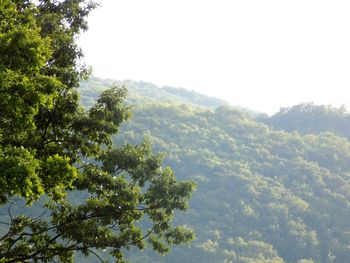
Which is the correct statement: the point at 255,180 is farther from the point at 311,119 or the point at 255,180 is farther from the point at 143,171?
the point at 143,171

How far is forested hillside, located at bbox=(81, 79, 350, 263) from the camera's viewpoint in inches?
4097

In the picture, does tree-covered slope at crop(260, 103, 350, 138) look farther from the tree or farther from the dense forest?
the tree

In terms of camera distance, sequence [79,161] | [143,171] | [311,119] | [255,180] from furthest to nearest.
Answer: [311,119] → [255,180] → [143,171] → [79,161]

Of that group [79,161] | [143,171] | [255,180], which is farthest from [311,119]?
[79,161]

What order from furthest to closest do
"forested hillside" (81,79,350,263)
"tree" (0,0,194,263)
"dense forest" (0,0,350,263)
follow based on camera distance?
1. "forested hillside" (81,79,350,263)
2. "tree" (0,0,194,263)
3. "dense forest" (0,0,350,263)

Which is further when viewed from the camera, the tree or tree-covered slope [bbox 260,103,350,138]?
tree-covered slope [bbox 260,103,350,138]

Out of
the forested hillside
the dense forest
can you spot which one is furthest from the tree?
the forested hillside

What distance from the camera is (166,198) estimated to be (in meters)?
14.9

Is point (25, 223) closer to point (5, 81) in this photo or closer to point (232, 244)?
point (5, 81)

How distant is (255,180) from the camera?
428 feet

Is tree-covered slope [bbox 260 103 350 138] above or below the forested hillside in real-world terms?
above

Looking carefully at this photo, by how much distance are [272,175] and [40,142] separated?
422 feet

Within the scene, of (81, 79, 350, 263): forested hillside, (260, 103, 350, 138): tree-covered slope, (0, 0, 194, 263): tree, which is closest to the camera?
(0, 0, 194, 263): tree

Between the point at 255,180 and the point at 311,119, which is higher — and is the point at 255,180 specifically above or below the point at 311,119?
below
